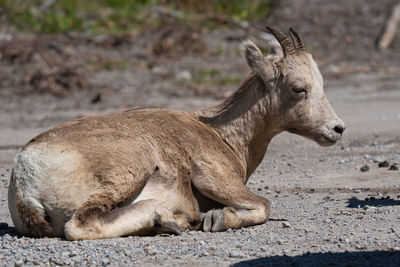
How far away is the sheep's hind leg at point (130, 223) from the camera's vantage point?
6762 mm

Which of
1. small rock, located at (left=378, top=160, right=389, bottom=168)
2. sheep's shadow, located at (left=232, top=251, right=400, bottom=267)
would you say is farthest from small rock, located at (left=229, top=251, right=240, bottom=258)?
small rock, located at (left=378, top=160, right=389, bottom=168)

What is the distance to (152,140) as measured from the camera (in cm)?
754

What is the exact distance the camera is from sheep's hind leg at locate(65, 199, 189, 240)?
6.76 meters

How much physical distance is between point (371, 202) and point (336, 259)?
2.44 metres

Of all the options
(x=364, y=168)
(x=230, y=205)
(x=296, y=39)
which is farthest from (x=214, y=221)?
(x=364, y=168)

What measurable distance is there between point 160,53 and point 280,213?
13266mm

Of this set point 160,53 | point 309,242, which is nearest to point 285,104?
point 309,242

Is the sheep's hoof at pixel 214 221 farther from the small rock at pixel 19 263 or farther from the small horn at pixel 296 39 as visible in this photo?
the small horn at pixel 296 39

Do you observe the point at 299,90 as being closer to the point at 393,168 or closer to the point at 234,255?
the point at 234,255

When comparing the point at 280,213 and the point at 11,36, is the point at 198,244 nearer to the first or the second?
the point at 280,213

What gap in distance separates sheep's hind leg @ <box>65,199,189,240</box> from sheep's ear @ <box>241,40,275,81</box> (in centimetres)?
188

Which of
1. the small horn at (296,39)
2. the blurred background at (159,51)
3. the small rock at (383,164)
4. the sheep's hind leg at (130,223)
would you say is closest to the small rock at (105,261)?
the sheep's hind leg at (130,223)

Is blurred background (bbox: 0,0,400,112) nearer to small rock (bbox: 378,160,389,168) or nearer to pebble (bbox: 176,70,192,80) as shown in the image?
pebble (bbox: 176,70,192,80)

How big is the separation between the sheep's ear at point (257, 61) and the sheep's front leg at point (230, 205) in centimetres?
126
